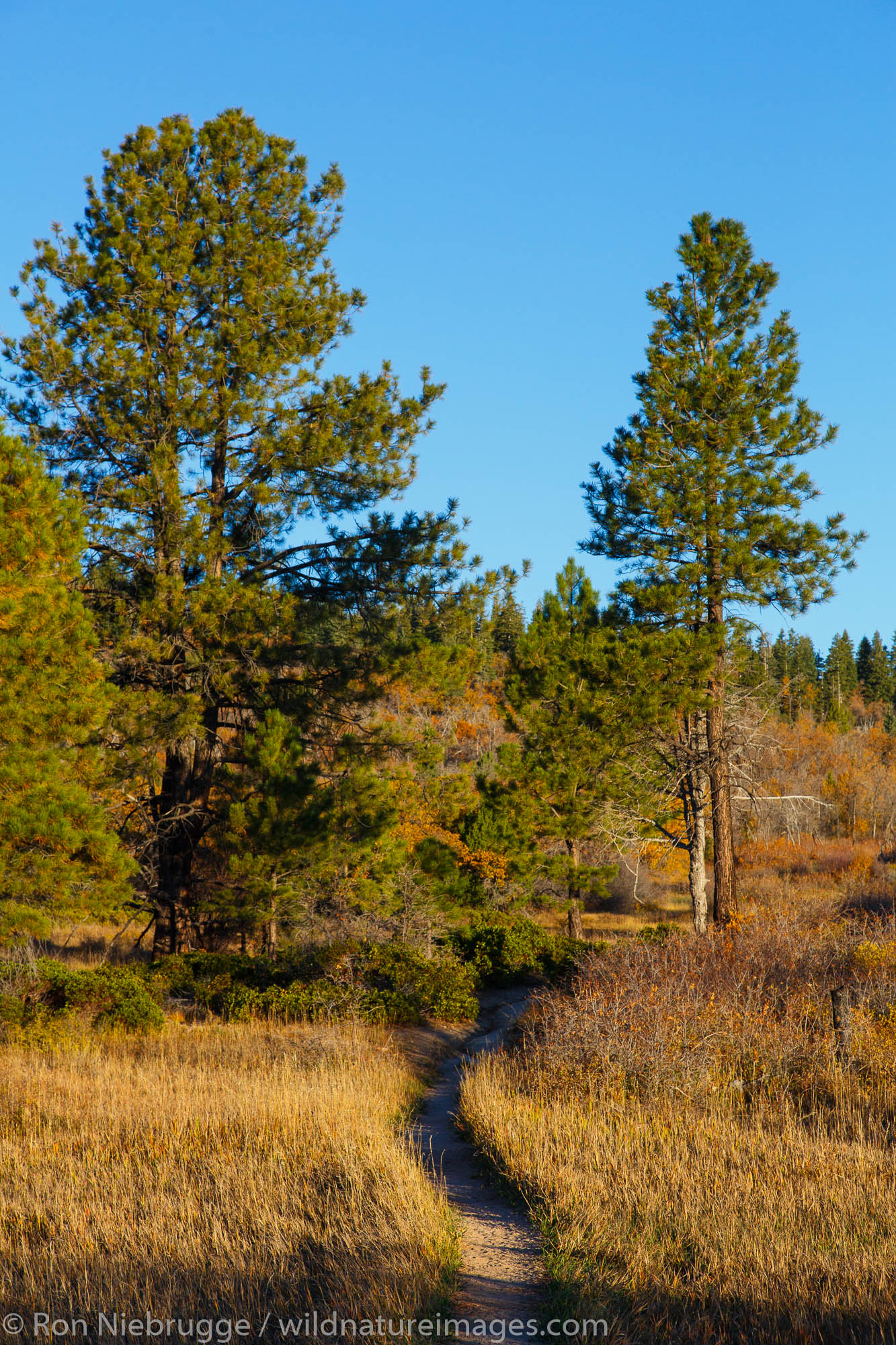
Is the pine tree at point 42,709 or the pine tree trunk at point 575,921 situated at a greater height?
the pine tree at point 42,709

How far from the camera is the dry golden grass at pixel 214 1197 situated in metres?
4.20

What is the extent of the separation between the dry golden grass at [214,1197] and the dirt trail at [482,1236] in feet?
0.62

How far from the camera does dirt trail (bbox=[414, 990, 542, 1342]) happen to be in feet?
14.3

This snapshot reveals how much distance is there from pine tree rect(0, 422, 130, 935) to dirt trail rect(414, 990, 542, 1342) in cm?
487

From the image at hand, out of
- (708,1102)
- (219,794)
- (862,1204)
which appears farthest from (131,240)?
(862,1204)

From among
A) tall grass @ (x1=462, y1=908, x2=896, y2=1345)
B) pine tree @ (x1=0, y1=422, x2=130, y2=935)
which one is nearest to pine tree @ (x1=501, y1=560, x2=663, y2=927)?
tall grass @ (x1=462, y1=908, x2=896, y2=1345)

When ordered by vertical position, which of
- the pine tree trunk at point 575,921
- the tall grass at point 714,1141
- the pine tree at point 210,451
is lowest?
the pine tree trunk at point 575,921

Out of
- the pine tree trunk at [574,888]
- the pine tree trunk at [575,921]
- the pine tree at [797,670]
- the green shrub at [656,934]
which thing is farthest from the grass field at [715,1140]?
the pine tree at [797,670]

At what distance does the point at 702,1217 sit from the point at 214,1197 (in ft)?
9.07

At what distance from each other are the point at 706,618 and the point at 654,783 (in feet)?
13.2

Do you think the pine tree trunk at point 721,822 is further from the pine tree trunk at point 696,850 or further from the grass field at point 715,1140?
the grass field at point 715,1140

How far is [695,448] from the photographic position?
1750cm

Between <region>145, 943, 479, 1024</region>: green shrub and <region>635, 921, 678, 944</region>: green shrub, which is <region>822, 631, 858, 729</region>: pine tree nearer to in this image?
<region>635, 921, 678, 944</region>: green shrub

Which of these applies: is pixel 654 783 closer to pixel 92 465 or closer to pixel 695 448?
pixel 695 448
